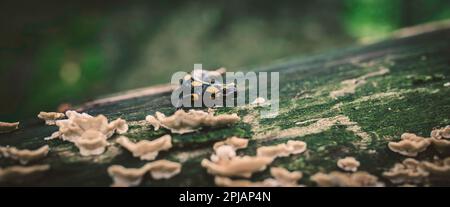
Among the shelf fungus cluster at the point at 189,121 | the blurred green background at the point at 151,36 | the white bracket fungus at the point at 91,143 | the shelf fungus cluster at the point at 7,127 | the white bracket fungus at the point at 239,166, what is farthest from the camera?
the blurred green background at the point at 151,36

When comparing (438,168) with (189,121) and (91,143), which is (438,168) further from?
(91,143)

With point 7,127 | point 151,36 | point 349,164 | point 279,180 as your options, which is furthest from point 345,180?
point 151,36

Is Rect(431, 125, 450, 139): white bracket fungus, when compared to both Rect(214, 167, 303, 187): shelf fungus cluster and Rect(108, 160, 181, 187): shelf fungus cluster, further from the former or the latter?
Rect(108, 160, 181, 187): shelf fungus cluster

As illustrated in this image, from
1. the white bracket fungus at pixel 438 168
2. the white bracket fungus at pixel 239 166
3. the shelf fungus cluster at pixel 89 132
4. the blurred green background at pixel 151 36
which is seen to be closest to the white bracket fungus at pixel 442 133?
the white bracket fungus at pixel 438 168

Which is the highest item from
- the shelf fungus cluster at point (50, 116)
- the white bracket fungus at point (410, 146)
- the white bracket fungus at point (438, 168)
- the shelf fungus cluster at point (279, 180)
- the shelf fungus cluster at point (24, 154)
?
the shelf fungus cluster at point (50, 116)

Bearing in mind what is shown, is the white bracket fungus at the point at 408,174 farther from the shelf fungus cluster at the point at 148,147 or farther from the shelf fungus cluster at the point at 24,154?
the shelf fungus cluster at the point at 24,154
